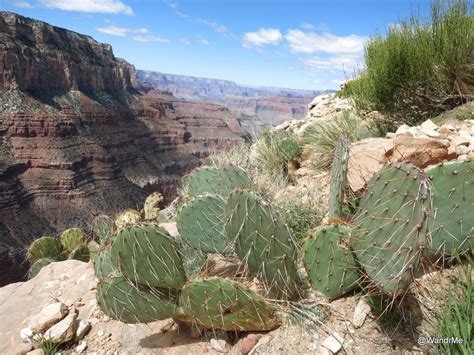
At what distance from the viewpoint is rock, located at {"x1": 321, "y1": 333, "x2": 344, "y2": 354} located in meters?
2.07

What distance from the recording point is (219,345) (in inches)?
91.9

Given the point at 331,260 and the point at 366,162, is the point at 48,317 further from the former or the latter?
the point at 366,162

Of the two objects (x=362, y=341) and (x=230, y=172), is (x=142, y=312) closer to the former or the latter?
(x=362, y=341)

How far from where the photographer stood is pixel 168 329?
2.62 metres

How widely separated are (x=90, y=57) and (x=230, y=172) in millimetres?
61620

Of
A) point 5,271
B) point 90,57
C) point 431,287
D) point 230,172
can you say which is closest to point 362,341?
point 431,287

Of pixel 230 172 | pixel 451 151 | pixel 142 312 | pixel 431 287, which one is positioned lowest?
pixel 142 312

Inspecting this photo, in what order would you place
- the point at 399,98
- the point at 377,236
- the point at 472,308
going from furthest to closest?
the point at 399,98 → the point at 377,236 → the point at 472,308

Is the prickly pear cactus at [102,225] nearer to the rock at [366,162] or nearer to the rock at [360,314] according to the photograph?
the rock at [366,162]

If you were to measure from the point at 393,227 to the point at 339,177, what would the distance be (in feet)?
2.78

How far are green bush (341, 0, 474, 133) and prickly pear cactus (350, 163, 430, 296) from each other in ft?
13.4

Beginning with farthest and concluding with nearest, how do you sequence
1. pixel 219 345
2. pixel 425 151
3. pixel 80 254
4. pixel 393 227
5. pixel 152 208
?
pixel 152 208 → pixel 80 254 → pixel 425 151 → pixel 219 345 → pixel 393 227

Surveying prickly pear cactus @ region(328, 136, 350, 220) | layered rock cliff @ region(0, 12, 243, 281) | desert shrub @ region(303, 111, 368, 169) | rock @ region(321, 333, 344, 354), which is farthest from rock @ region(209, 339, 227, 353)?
layered rock cliff @ region(0, 12, 243, 281)

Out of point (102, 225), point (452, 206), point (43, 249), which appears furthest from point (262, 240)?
point (43, 249)
